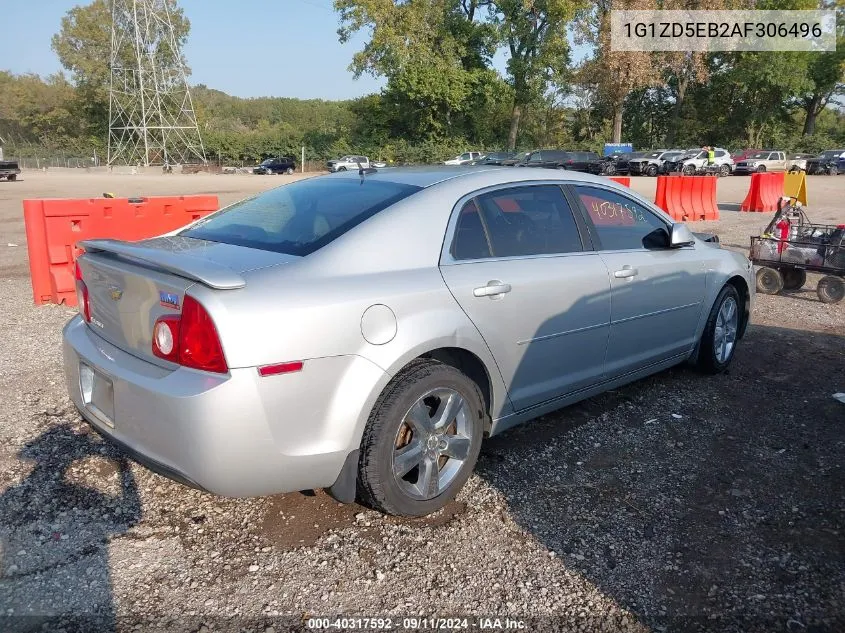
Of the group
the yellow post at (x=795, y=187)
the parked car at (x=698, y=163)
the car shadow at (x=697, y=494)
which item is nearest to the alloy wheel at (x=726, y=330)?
the car shadow at (x=697, y=494)

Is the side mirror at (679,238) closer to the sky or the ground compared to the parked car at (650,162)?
closer to the ground

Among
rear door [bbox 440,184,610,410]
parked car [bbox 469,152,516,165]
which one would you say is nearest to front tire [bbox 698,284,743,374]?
rear door [bbox 440,184,610,410]

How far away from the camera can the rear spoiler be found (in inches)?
107

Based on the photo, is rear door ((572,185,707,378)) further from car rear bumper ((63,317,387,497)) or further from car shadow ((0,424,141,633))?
car shadow ((0,424,141,633))

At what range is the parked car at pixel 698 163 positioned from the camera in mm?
41469

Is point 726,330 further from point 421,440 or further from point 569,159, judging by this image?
point 569,159

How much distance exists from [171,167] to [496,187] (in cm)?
5853

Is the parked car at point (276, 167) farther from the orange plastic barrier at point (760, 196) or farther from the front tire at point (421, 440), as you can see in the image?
the front tire at point (421, 440)

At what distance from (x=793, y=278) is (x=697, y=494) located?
6.07m

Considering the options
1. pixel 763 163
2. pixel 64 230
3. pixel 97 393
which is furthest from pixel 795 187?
pixel 763 163

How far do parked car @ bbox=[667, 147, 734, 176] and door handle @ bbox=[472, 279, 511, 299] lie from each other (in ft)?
135

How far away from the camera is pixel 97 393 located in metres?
3.17

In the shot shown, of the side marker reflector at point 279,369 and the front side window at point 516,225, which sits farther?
the front side window at point 516,225

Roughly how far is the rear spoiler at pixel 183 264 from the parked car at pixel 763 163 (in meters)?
44.6
